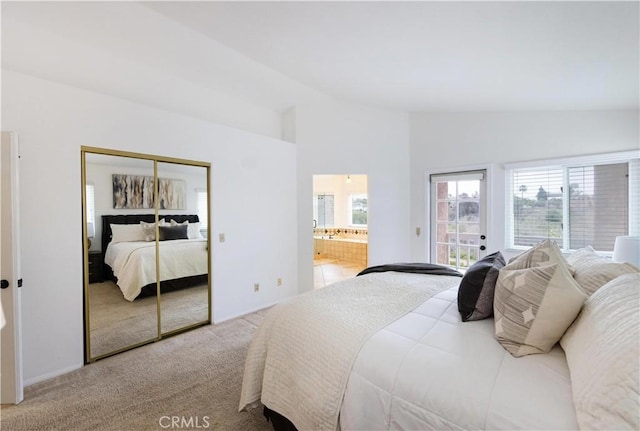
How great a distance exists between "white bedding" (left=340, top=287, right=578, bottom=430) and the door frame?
8.73 feet

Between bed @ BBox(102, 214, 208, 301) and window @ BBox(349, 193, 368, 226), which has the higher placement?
window @ BBox(349, 193, 368, 226)

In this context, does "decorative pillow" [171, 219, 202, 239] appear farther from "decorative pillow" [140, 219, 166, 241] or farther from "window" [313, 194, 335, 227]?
"window" [313, 194, 335, 227]

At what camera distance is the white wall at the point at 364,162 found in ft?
Answer: 14.1

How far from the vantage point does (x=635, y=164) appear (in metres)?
2.86

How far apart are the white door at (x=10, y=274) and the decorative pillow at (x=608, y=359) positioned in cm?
309

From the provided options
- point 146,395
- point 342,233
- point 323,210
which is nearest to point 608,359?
point 146,395

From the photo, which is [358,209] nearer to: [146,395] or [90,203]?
[90,203]

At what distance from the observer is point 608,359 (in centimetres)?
84

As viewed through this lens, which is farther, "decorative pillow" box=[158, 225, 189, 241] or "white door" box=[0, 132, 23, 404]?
"decorative pillow" box=[158, 225, 189, 241]

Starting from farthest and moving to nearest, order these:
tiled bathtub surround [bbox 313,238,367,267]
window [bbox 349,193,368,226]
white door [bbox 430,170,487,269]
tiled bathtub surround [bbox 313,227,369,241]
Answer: window [bbox 349,193,368,226], tiled bathtub surround [bbox 313,227,369,241], tiled bathtub surround [bbox 313,238,367,267], white door [bbox 430,170,487,269]

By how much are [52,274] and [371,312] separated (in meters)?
2.57

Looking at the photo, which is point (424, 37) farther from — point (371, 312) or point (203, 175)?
point (203, 175)

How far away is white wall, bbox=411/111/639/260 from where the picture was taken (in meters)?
2.98

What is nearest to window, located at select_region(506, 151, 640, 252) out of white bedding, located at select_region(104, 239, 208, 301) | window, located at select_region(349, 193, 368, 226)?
white bedding, located at select_region(104, 239, 208, 301)
